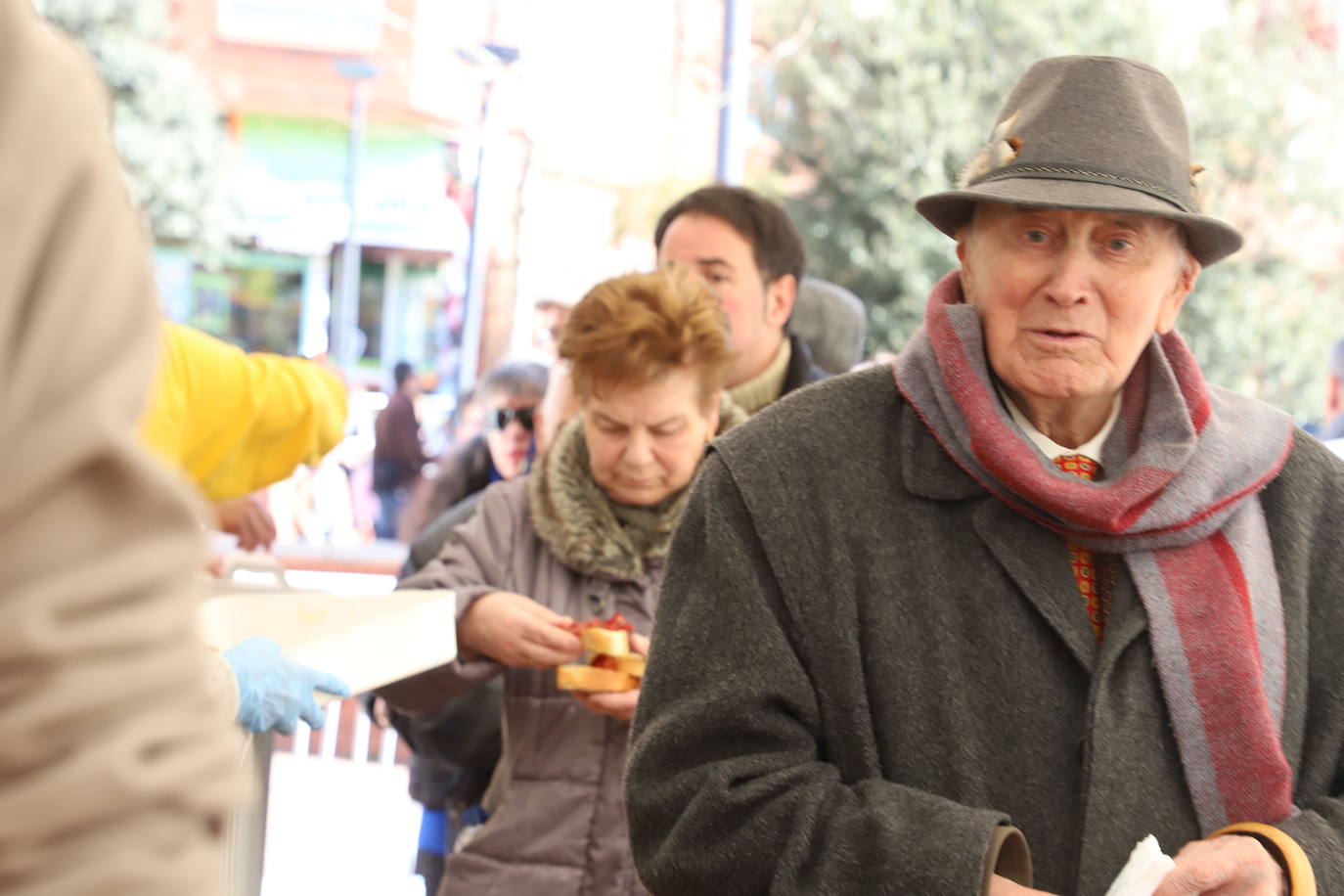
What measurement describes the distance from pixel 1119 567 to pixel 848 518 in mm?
354

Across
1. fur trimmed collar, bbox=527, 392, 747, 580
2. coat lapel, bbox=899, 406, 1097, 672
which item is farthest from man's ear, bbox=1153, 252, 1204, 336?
fur trimmed collar, bbox=527, 392, 747, 580

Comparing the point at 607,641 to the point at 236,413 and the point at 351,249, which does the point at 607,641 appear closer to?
the point at 236,413

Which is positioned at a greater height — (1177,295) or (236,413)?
(1177,295)

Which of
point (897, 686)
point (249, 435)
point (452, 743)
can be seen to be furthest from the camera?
point (452, 743)

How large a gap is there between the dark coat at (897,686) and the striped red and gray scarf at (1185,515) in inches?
1.2

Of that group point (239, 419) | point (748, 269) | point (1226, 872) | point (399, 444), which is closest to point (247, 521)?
point (239, 419)

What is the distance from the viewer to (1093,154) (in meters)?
1.95

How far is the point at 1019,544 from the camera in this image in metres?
1.91

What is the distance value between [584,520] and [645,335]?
371 millimetres

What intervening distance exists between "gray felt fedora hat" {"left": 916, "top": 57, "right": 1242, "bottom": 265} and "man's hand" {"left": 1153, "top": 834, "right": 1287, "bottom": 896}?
2.56 ft

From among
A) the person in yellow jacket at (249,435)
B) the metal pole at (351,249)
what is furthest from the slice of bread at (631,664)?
the metal pole at (351,249)

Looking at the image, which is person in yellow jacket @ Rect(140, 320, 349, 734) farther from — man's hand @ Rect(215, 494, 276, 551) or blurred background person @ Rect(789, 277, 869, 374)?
blurred background person @ Rect(789, 277, 869, 374)

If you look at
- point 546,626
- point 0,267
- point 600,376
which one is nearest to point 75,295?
point 0,267

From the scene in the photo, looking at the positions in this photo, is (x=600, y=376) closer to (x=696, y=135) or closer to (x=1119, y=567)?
(x=1119, y=567)
